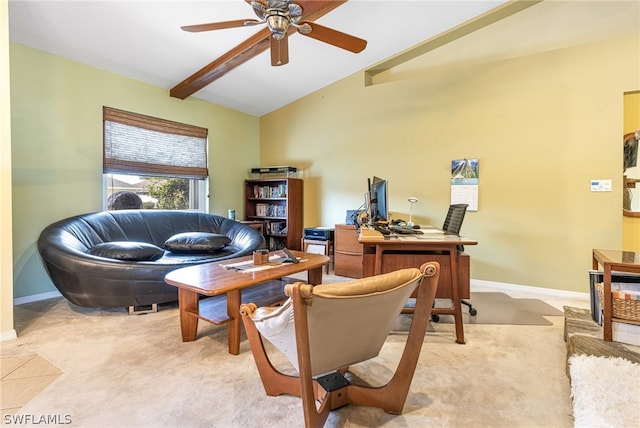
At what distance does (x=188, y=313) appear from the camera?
6.88ft

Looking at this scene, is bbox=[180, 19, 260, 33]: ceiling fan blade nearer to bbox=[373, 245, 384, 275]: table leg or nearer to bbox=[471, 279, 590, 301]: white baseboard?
bbox=[373, 245, 384, 275]: table leg

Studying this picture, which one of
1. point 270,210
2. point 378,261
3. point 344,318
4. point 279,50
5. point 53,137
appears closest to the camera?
point 344,318

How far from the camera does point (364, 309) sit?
1.16 meters

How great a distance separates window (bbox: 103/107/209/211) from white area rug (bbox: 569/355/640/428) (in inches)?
180

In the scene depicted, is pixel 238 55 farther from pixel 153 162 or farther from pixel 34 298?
pixel 34 298

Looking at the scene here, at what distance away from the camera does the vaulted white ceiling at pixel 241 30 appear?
2.75 meters

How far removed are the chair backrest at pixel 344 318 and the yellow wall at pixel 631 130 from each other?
364cm

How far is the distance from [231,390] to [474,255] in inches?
132

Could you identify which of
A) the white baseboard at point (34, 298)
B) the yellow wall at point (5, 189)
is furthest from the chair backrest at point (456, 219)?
the white baseboard at point (34, 298)

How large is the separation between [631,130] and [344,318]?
4.16 m

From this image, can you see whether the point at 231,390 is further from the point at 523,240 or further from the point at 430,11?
the point at 430,11

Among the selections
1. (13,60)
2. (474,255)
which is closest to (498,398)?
(474,255)

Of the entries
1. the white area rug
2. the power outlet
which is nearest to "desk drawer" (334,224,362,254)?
the white area rug

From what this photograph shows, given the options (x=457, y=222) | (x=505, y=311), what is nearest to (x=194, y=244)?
(x=457, y=222)
